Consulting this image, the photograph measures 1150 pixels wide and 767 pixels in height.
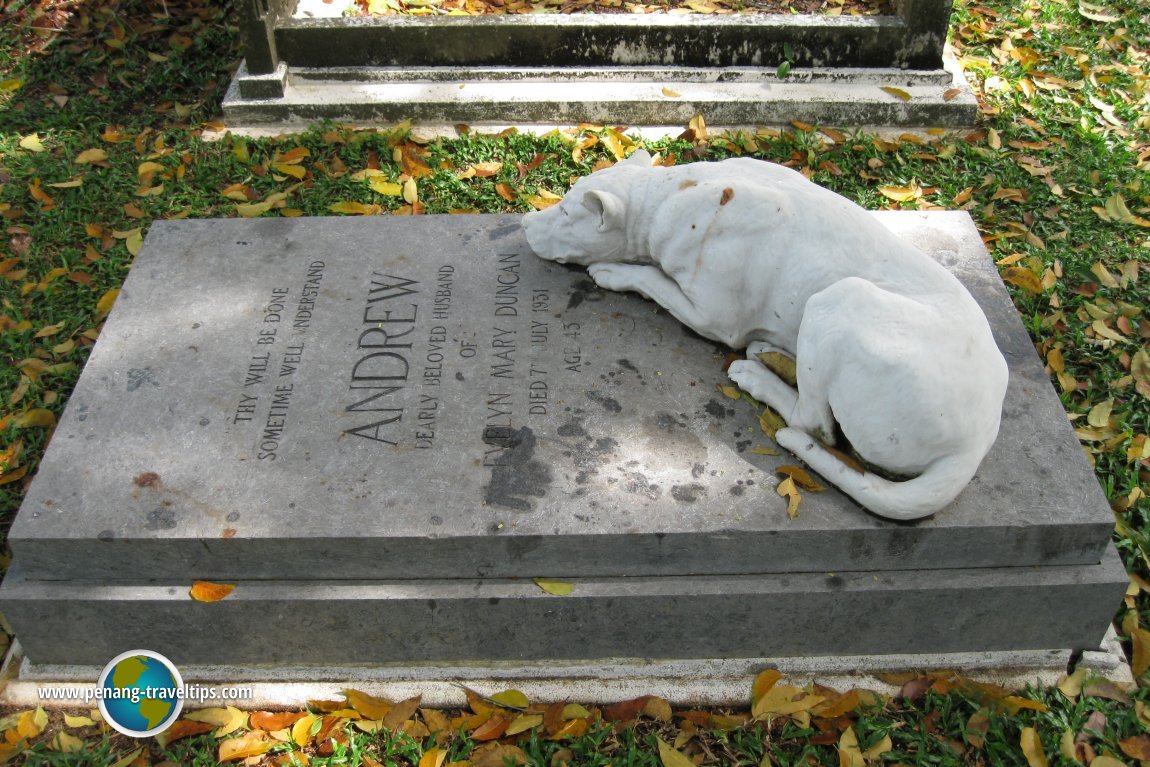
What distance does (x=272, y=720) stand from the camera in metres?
3.37

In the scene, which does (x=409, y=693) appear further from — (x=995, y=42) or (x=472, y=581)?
(x=995, y=42)

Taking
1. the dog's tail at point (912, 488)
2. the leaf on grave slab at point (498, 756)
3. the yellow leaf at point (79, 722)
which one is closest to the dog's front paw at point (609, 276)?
the dog's tail at point (912, 488)

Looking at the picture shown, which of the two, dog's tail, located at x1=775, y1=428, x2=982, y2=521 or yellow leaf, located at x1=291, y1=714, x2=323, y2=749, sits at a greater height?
dog's tail, located at x1=775, y1=428, x2=982, y2=521

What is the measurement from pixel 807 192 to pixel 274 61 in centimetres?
361

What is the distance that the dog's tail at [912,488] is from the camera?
10.1 ft

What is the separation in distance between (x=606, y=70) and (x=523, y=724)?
3.99m

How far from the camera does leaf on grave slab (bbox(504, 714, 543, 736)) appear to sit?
10.8 feet

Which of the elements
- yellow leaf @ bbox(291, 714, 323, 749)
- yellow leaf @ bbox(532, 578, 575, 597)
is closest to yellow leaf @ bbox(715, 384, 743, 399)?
yellow leaf @ bbox(532, 578, 575, 597)

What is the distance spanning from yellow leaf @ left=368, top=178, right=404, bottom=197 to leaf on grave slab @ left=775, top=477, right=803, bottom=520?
3061mm

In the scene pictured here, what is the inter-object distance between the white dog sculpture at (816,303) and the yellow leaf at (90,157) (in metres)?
3.13

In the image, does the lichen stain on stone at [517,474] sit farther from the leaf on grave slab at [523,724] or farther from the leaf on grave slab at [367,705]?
the leaf on grave slab at [367,705]

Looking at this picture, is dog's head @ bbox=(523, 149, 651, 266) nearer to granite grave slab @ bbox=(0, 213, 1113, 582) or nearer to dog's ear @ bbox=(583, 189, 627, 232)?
dog's ear @ bbox=(583, 189, 627, 232)

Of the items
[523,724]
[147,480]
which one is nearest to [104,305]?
[147,480]

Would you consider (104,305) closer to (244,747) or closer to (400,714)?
(244,747)
